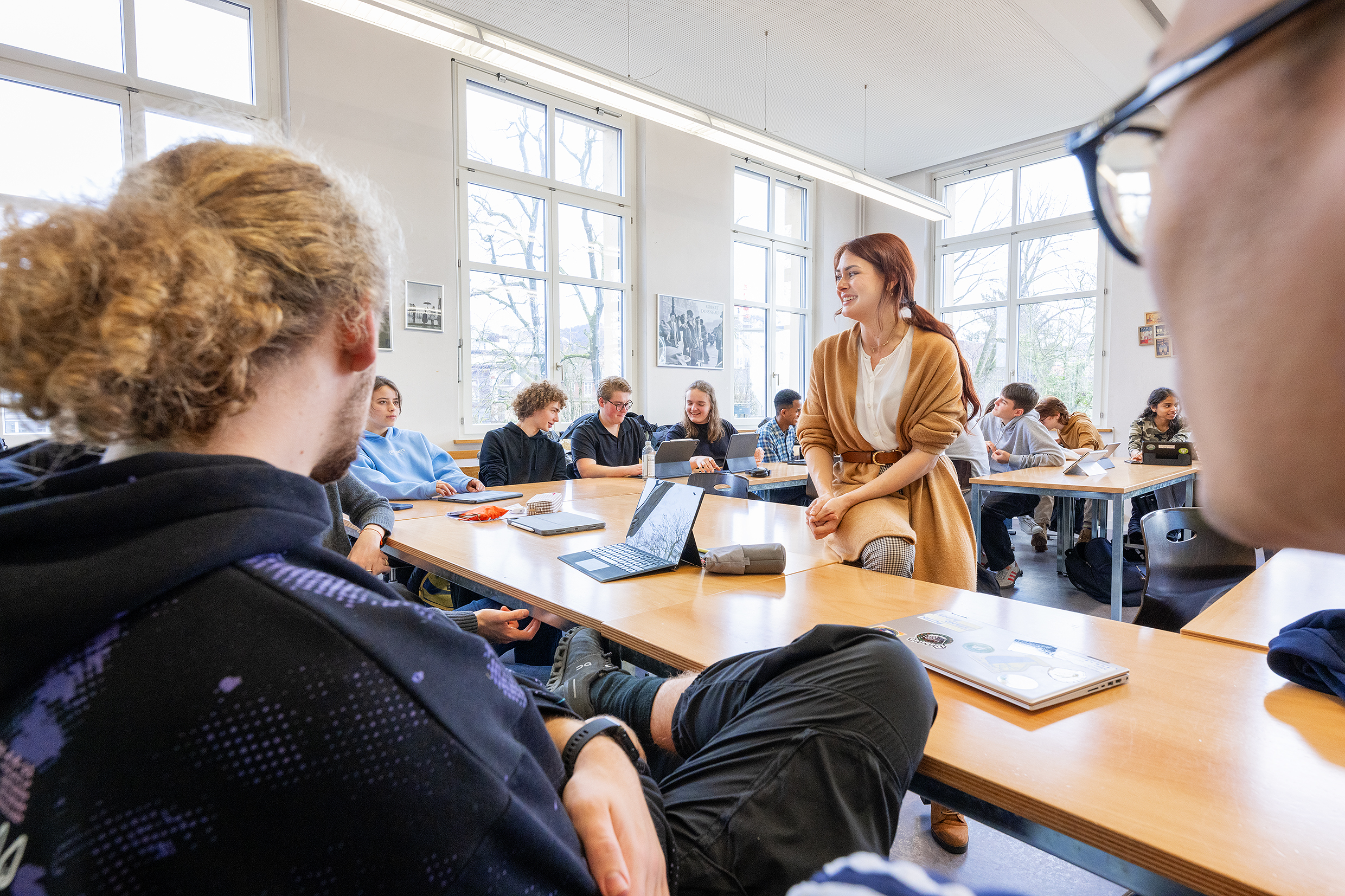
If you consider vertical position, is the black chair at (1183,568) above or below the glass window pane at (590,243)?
below

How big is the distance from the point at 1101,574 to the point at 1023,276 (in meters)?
5.75

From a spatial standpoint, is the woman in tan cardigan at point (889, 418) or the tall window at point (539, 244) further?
the tall window at point (539, 244)

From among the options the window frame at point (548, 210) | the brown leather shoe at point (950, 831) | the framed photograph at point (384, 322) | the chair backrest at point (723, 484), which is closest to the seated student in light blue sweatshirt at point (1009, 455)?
the chair backrest at point (723, 484)

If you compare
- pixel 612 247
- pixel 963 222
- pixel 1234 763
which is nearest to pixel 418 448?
pixel 1234 763

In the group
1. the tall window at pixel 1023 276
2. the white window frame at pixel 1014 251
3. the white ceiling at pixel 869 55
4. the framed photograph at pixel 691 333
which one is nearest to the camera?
the white ceiling at pixel 869 55

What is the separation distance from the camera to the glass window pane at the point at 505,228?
19.7 ft

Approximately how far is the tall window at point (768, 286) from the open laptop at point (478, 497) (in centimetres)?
542

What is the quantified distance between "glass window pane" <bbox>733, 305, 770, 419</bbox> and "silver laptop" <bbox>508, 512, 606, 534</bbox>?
19.6 ft

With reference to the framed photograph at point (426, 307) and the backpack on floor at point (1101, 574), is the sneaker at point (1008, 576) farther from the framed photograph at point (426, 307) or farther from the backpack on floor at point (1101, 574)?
the framed photograph at point (426, 307)

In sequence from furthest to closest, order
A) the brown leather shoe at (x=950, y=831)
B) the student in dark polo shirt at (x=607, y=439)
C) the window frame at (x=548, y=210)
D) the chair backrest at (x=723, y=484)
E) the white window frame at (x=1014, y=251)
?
1. the white window frame at (x=1014, y=251)
2. the window frame at (x=548, y=210)
3. the student in dark polo shirt at (x=607, y=439)
4. the chair backrest at (x=723, y=484)
5. the brown leather shoe at (x=950, y=831)

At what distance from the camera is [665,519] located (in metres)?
1.80

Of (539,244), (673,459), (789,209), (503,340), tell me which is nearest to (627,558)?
(673,459)

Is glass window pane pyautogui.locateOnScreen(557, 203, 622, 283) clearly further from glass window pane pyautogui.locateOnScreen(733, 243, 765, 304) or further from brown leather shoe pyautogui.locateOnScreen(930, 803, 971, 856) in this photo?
brown leather shoe pyautogui.locateOnScreen(930, 803, 971, 856)

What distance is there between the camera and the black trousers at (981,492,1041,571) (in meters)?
4.55
